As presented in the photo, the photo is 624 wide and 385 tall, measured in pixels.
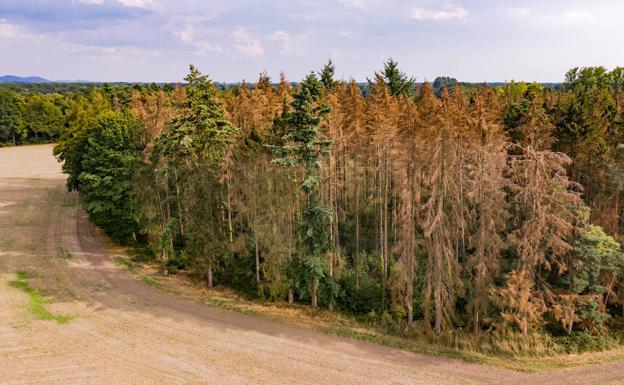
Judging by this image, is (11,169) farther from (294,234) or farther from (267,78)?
(294,234)

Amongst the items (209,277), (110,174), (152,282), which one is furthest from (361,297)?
(110,174)

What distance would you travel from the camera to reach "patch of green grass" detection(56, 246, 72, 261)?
113ft

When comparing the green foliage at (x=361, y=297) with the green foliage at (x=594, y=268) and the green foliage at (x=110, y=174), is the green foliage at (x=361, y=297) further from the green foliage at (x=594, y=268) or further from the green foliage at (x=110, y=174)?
the green foliage at (x=110, y=174)

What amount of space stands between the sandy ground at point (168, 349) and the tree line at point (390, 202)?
347 cm

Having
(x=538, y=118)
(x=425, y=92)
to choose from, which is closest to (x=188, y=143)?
(x=425, y=92)

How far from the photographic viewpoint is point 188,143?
1081 inches

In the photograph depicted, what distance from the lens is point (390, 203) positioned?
33.3 m

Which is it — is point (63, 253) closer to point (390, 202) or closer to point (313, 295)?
point (313, 295)

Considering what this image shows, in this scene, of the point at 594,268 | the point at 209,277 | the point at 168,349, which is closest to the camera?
the point at 168,349

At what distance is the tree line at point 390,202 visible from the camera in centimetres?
2253

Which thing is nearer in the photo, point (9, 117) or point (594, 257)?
point (594, 257)

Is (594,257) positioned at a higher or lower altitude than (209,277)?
higher

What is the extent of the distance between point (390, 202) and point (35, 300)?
24591mm

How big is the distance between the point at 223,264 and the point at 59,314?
34.4ft
